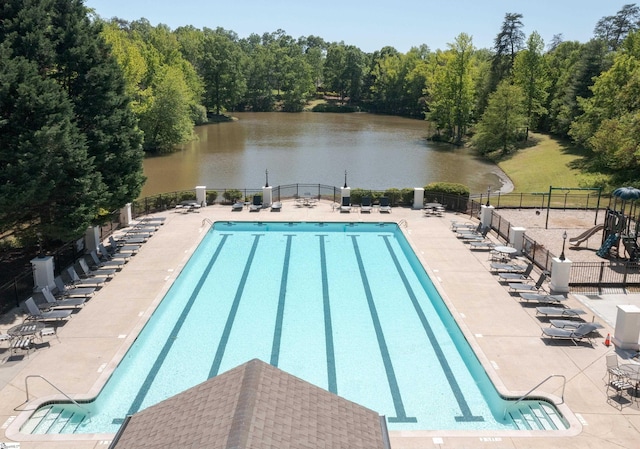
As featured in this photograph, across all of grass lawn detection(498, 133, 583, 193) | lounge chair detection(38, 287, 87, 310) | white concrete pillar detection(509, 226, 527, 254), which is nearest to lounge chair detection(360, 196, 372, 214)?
white concrete pillar detection(509, 226, 527, 254)

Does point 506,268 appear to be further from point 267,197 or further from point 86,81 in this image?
point 86,81

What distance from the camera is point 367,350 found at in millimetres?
14758

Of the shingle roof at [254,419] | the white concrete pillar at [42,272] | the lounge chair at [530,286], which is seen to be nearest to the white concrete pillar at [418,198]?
the lounge chair at [530,286]

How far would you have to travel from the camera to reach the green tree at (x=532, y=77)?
61.2 meters

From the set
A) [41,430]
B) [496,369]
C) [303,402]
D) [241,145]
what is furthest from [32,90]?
[241,145]

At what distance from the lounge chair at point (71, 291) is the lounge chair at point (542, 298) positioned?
1388cm

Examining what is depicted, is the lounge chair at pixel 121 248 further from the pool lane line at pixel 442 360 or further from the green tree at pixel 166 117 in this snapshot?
the green tree at pixel 166 117

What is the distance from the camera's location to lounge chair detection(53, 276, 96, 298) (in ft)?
55.3

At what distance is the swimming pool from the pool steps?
1.1 inches

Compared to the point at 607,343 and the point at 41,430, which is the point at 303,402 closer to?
the point at 41,430

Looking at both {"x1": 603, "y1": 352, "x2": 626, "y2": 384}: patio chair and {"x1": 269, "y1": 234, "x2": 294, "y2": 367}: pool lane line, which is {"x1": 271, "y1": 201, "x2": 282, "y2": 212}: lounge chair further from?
{"x1": 603, "y1": 352, "x2": 626, "y2": 384}: patio chair

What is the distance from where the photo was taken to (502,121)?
56.1m

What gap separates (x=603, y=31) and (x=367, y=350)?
336ft

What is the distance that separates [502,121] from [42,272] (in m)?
49.6
